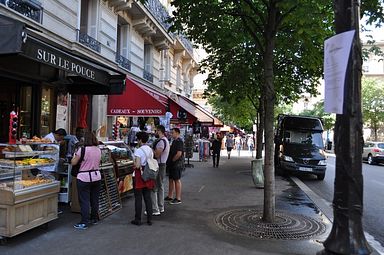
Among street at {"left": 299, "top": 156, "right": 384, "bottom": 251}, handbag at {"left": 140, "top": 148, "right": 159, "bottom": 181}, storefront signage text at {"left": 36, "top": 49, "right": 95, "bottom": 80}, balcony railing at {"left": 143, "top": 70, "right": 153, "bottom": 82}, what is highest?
balcony railing at {"left": 143, "top": 70, "right": 153, "bottom": 82}

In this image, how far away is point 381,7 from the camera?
308 inches

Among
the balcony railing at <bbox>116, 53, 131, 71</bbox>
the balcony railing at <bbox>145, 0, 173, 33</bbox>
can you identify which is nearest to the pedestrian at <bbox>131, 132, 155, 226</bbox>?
the balcony railing at <bbox>116, 53, 131, 71</bbox>

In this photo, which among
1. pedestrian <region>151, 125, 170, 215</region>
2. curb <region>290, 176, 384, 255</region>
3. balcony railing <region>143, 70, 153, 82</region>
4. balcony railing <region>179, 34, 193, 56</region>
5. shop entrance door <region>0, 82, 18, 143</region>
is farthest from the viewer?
balcony railing <region>179, 34, 193, 56</region>

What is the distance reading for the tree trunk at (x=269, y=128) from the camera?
7.48 meters

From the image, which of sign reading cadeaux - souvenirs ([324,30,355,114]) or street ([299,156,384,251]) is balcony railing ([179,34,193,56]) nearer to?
street ([299,156,384,251])

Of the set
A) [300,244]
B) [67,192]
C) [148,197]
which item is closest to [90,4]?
[67,192]

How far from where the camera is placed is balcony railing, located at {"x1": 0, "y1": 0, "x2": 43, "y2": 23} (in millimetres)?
9109

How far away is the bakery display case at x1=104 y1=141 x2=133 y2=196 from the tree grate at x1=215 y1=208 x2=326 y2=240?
8.51ft

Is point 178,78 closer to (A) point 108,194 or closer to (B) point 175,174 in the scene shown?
(B) point 175,174

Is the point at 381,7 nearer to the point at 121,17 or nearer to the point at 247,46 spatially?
the point at 247,46

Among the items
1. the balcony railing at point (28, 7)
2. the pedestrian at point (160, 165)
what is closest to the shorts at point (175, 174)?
the pedestrian at point (160, 165)

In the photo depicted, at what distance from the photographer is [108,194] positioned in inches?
311

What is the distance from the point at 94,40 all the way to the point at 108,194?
7.40m

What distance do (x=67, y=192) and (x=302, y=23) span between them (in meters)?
5.81
